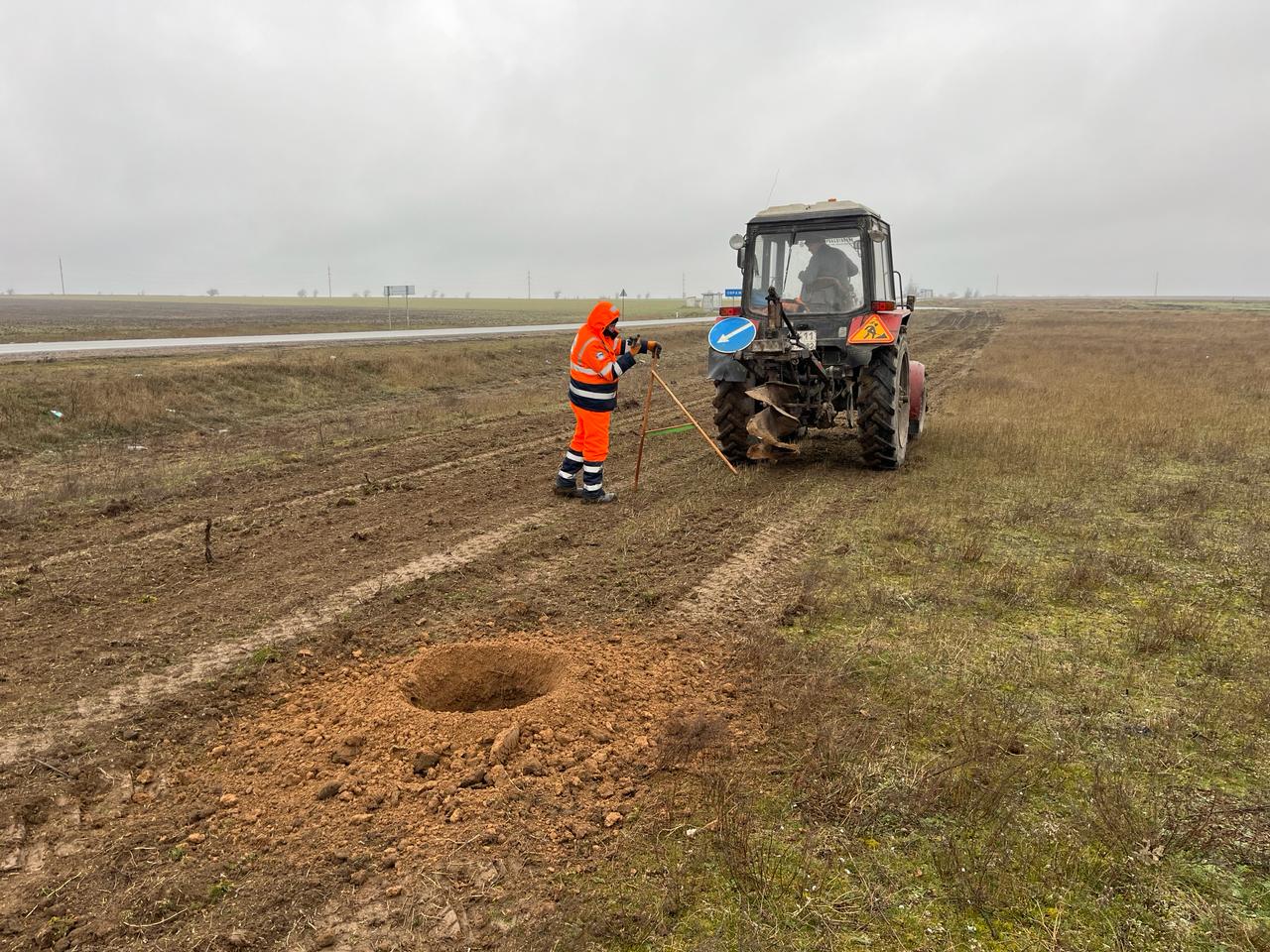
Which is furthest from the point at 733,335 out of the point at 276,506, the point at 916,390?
the point at 276,506

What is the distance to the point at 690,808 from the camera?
120 inches

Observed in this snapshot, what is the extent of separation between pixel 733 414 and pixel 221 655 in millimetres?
6130

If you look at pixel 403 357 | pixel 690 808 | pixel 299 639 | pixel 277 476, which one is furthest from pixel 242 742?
pixel 403 357

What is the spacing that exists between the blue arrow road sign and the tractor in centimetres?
1

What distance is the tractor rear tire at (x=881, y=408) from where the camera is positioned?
8352mm

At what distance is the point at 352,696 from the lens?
12.7ft

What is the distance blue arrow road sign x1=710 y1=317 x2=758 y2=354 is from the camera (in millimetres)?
8312

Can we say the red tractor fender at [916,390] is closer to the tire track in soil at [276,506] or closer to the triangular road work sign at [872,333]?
the triangular road work sign at [872,333]

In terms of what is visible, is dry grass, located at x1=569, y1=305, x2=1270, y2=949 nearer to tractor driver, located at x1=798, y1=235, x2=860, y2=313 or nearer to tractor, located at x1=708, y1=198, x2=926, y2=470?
tractor, located at x1=708, y1=198, x2=926, y2=470

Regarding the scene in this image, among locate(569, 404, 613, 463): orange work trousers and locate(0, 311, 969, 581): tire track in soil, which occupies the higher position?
locate(569, 404, 613, 463): orange work trousers

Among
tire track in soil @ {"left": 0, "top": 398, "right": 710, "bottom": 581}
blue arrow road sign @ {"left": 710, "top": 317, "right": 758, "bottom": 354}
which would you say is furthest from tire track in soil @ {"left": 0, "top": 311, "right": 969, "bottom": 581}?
blue arrow road sign @ {"left": 710, "top": 317, "right": 758, "bottom": 354}

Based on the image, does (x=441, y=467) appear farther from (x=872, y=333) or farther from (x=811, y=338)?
(x=872, y=333)

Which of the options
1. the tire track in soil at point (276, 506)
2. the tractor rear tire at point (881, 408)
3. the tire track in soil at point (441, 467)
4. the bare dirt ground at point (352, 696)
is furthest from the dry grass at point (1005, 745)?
the tire track in soil at point (276, 506)

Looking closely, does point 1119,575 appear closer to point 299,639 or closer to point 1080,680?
point 1080,680
